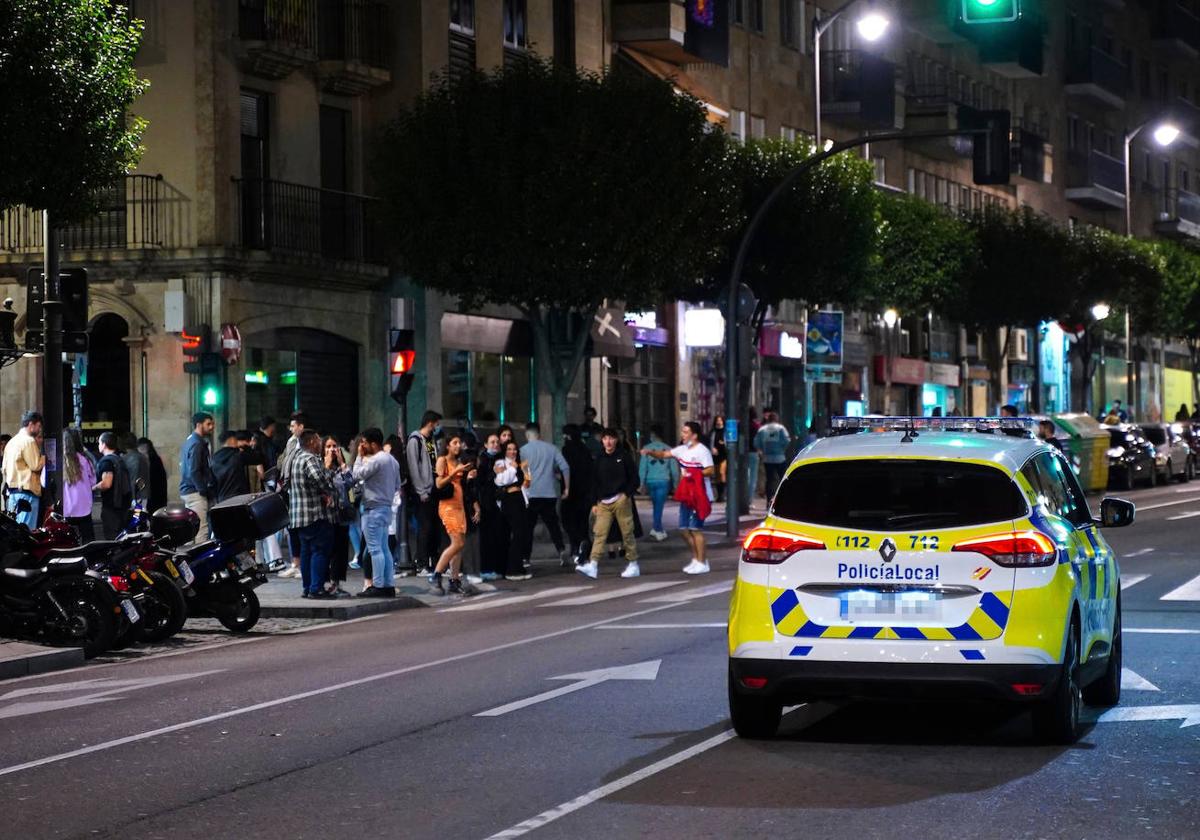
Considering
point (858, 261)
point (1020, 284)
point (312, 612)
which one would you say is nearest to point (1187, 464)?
point (1020, 284)

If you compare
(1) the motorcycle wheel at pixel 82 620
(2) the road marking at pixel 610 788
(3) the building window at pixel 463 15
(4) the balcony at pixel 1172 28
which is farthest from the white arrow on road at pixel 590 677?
(4) the balcony at pixel 1172 28

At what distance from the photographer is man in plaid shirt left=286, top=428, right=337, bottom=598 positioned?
2145 centimetres

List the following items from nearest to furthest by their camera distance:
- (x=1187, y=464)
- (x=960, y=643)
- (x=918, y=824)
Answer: (x=918, y=824), (x=960, y=643), (x=1187, y=464)

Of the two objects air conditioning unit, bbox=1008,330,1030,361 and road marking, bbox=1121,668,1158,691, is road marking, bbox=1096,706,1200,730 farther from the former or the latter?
air conditioning unit, bbox=1008,330,1030,361

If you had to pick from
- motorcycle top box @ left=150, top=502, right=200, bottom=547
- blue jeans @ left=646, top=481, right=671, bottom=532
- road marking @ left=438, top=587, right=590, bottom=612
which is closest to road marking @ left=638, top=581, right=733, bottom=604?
road marking @ left=438, top=587, right=590, bottom=612

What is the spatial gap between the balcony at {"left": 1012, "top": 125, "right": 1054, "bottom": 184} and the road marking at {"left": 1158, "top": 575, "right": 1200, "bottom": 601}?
43.6 meters

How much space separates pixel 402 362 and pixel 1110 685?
14.4 m

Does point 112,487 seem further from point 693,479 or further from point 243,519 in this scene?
point 693,479

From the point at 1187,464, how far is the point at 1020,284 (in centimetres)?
707

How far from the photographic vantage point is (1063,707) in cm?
1059

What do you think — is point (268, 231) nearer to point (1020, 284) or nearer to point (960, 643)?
point (960, 643)

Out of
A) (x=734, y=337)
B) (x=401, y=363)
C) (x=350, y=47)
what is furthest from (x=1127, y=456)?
(x=401, y=363)

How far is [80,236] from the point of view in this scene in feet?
109

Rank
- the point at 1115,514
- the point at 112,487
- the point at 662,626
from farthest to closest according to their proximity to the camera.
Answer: the point at 112,487, the point at 662,626, the point at 1115,514
